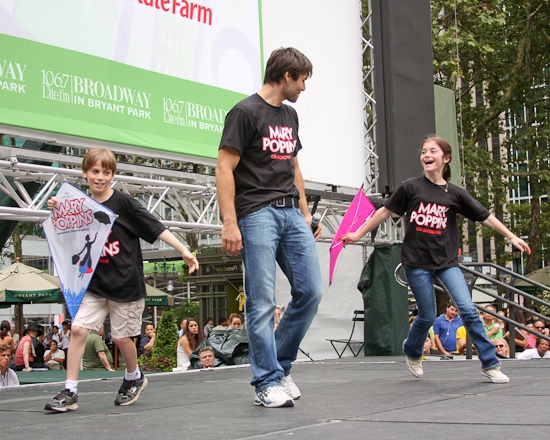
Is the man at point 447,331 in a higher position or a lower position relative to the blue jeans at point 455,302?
lower

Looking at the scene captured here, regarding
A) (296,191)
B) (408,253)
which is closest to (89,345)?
(408,253)

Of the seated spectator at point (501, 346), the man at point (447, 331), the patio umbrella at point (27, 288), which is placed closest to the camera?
the seated spectator at point (501, 346)

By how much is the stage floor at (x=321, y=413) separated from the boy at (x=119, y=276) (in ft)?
1.16

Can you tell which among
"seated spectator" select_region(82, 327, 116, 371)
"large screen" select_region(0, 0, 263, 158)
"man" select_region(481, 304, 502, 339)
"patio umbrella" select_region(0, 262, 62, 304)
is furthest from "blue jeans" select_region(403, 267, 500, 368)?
"patio umbrella" select_region(0, 262, 62, 304)

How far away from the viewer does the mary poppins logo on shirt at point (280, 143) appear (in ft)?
14.0

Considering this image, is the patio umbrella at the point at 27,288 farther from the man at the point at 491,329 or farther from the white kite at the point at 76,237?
the white kite at the point at 76,237

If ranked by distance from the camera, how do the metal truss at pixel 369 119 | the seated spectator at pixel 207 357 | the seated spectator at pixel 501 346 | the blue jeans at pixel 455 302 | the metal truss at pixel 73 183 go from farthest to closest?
1. the metal truss at pixel 369 119
2. the seated spectator at pixel 501 346
3. the seated spectator at pixel 207 357
4. the metal truss at pixel 73 183
5. the blue jeans at pixel 455 302

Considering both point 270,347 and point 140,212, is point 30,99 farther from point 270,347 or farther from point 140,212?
point 270,347

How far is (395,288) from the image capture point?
12.9 meters

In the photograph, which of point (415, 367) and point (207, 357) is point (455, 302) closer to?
point (415, 367)

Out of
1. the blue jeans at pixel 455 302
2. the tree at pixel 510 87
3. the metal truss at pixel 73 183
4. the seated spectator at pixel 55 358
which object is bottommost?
the seated spectator at pixel 55 358

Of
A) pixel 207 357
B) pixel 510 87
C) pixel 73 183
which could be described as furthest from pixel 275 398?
pixel 510 87

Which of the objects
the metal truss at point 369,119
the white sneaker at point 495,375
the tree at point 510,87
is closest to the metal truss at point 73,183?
the metal truss at point 369,119

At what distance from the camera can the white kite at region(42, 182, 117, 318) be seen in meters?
4.50
